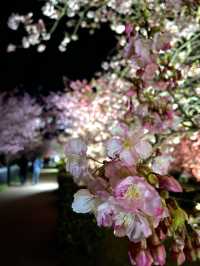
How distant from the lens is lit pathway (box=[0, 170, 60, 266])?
6824 millimetres

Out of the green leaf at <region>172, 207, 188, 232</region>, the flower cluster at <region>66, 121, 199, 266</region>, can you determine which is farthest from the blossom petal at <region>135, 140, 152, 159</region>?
the green leaf at <region>172, 207, 188, 232</region>

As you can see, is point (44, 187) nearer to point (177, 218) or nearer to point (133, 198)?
point (177, 218)

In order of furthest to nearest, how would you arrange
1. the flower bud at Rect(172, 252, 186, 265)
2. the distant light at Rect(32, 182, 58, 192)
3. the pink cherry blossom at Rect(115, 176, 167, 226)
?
the distant light at Rect(32, 182, 58, 192), the flower bud at Rect(172, 252, 186, 265), the pink cherry blossom at Rect(115, 176, 167, 226)

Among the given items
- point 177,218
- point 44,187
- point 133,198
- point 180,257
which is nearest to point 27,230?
point 180,257

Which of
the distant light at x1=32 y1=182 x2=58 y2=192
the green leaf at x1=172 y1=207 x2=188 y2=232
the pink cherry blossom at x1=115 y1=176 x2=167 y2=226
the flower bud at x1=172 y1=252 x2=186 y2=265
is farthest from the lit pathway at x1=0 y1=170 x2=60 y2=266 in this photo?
the pink cherry blossom at x1=115 y1=176 x2=167 y2=226

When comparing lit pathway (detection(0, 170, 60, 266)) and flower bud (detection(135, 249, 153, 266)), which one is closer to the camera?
flower bud (detection(135, 249, 153, 266))

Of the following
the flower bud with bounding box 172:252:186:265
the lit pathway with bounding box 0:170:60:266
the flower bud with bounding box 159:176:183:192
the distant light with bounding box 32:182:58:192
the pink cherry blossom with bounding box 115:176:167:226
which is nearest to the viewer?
the pink cherry blossom with bounding box 115:176:167:226

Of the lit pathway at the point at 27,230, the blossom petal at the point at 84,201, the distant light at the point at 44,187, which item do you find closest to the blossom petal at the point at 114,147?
the blossom petal at the point at 84,201

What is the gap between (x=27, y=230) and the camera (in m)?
8.91

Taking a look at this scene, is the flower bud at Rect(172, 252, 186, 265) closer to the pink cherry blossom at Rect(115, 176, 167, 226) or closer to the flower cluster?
the flower cluster

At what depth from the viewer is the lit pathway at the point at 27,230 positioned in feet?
22.4

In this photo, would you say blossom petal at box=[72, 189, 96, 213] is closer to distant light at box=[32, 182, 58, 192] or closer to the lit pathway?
the lit pathway

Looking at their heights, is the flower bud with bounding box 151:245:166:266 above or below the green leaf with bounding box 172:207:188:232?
below

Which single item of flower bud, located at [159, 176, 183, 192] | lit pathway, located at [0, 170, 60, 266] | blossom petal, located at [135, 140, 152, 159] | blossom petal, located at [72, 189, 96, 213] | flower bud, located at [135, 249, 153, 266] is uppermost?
blossom petal, located at [135, 140, 152, 159]
